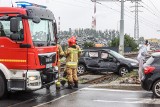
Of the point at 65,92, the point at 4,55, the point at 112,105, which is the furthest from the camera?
the point at 65,92

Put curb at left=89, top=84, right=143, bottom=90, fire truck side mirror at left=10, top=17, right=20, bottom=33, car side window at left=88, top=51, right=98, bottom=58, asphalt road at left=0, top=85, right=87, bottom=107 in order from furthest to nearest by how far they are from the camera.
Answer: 1. car side window at left=88, top=51, right=98, bottom=58
2. curb at left=89, top=84, right=143, bottom=90
3. asphalt road at left=0, top=85, right=87, bottom=107
4. fire truck side mirror at left=10, top=17, right=20, bottom=33

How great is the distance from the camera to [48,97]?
12.6 metres

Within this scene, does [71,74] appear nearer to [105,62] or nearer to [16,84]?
[16,84]

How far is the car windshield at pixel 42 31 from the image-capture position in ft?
38.7

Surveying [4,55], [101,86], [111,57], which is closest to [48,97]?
[4,55]

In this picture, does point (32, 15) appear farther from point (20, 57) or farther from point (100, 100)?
A: point (100, 100)

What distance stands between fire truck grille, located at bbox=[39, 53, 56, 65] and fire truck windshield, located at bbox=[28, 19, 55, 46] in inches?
15.0

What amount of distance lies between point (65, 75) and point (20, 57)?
3.54m

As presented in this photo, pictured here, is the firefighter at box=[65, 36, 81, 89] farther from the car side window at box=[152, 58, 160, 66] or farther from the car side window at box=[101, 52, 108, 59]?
the car side window at box=[101, 52, 108, 59]

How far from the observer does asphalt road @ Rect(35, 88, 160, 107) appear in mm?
11125

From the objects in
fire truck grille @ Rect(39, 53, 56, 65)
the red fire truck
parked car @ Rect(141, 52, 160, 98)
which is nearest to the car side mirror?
the red fire truck

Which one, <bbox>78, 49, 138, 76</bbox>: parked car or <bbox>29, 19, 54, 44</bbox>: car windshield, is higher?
<bbox>29, 19, 54, 44</bbox>: car windshield

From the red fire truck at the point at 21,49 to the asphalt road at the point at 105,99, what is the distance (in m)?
1.02

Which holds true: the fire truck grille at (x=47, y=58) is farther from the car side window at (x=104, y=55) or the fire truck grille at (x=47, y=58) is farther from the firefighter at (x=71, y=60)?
the car side window at (x=104, y=55)
